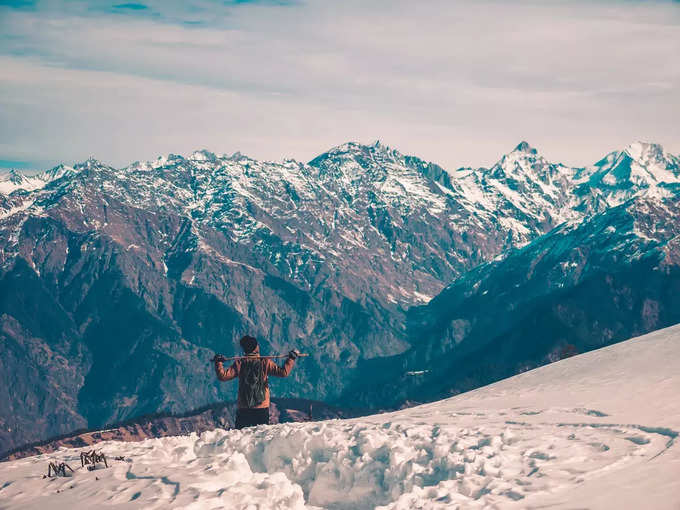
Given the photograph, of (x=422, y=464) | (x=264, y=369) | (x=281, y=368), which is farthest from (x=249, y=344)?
(x=422, y=464)

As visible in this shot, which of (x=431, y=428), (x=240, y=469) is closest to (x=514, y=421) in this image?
(x=431, y=428)

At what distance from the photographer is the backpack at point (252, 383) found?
25859 millimetres

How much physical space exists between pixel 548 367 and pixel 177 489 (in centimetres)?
2237

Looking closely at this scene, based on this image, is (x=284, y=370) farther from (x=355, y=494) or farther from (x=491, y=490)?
(x=491, y=490)

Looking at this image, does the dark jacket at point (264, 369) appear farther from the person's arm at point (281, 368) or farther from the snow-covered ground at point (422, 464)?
the snow-covered ground at point (422, 464)

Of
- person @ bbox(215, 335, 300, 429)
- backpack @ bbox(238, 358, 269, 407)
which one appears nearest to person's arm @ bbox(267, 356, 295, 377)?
person @ bbox(215, 335, 300, 429)

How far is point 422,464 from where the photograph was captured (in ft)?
68.8

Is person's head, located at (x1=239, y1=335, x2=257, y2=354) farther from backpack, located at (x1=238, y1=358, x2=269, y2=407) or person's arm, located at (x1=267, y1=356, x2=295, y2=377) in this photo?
person's arm, located at (x1=267, y1=356, x2=295, y2=377)

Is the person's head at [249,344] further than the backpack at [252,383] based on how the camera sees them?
Yes

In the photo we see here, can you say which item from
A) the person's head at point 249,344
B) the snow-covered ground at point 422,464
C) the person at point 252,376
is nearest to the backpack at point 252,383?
the person at point 252,376

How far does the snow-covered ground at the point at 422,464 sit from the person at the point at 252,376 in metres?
1.59

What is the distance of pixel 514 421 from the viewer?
2519 centimetres

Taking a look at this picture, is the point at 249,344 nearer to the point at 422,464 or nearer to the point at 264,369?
the point at 264,369

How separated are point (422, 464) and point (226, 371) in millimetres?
7465
